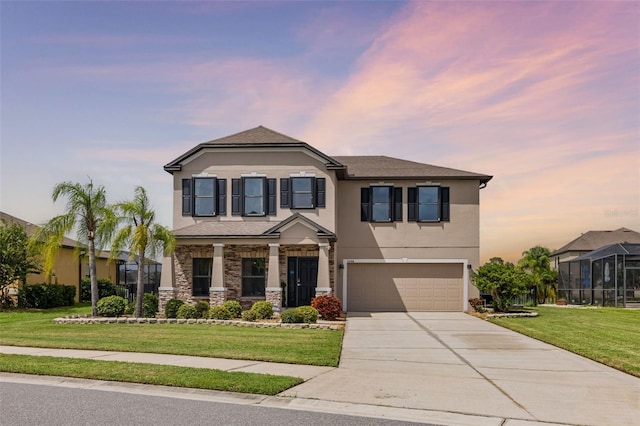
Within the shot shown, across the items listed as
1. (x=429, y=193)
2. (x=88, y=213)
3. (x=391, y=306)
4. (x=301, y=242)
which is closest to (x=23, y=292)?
(x=88, y=213)

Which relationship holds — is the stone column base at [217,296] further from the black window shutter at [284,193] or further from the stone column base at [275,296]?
the black window shutter at [284,193]

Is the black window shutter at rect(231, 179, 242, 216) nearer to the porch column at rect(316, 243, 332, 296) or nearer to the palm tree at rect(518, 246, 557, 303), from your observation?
the porch column at rect(316, 243, 332, 296)

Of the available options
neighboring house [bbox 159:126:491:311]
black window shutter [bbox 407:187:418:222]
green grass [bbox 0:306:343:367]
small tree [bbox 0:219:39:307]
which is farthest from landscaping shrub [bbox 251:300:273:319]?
small tree [bbox 0:219:39:307]

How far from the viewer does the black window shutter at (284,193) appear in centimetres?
2750

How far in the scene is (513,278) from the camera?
1024 inches

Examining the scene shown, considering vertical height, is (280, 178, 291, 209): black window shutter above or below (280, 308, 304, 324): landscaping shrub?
above

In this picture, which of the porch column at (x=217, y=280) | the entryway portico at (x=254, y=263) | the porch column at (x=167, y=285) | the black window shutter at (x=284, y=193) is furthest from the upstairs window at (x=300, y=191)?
the porch column at (x=167, y=285)

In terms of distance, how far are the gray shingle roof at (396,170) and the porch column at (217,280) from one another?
7.12 m

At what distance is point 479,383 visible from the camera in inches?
433

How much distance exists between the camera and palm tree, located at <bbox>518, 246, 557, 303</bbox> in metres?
47.0

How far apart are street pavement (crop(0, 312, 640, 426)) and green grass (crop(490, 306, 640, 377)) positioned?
50 cm

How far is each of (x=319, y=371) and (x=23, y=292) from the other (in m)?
23.3

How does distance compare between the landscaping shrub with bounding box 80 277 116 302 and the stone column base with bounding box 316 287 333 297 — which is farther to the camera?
the landscaping shrub with bounding box 80 277 116 302

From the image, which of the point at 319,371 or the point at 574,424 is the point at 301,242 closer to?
the point at 319,371
